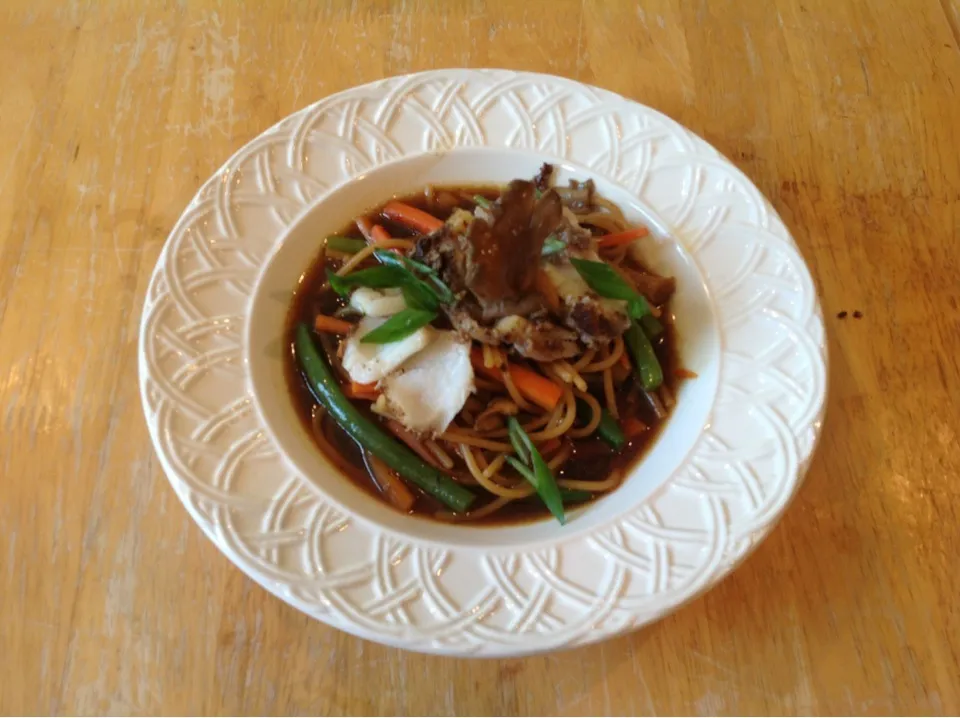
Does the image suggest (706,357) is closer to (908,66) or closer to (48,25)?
(908,66)

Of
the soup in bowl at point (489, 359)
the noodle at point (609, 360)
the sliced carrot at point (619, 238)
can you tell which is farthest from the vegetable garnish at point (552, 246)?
the noodle at point (609, 360)

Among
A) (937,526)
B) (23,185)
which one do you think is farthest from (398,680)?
(23,185)

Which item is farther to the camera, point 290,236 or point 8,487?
point 290,236

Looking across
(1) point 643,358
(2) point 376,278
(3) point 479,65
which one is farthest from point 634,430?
(3) point 479,65

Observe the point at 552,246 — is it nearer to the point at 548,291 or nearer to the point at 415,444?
the point at 548,291

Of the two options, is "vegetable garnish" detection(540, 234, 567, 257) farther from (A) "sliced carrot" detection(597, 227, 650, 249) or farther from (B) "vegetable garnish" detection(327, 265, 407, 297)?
(B) "vegetable garnish" detection(327, 265, 407, 297)

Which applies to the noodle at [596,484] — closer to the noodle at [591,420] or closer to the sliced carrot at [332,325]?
the noodle at [591,420]
